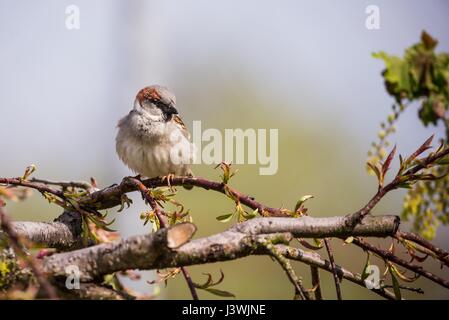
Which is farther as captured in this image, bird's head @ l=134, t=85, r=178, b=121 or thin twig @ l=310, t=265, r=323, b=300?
bird's head @ l=134, t=85, r=178, b=121

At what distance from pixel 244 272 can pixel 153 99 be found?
18.7 ft

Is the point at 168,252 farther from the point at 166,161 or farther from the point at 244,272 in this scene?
the point at 244,272

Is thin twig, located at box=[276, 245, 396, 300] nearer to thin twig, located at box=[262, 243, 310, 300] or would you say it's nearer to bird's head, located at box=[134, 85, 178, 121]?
thin twig, located at box=[262, 243, 310, 300]

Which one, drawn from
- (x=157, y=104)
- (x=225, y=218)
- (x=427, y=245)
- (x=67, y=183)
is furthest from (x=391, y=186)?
(x=157, y=104)

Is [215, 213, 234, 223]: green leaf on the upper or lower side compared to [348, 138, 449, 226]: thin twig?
lower

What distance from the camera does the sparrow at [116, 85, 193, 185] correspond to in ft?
10.9

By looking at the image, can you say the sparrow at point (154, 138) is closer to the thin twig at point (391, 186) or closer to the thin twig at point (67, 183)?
the thin twig at point (67, 183)

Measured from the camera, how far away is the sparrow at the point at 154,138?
3.31m

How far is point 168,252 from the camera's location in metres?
1.34

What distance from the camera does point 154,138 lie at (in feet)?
11.0

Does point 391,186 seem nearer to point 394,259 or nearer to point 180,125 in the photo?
point 394,259

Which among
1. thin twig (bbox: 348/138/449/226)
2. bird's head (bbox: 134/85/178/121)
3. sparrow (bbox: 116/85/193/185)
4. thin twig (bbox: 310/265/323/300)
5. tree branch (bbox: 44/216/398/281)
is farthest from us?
bird's head (bbox: 134/85/178/121)

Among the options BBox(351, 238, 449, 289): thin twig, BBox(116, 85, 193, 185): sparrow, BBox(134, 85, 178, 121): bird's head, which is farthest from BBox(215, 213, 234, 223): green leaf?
BBox(134, 85, 178, 121): bird's head

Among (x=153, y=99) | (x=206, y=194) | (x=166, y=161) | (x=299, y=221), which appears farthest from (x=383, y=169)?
(x=206, y=194)
